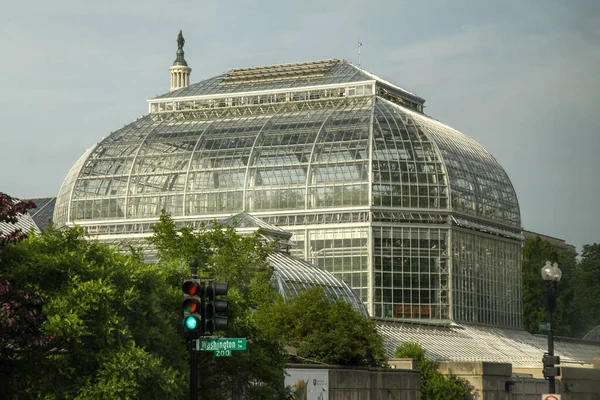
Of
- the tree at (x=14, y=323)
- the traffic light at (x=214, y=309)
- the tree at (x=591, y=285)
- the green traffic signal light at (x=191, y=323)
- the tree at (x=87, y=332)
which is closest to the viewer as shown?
the green traffic signal light at (x=191, y=323)

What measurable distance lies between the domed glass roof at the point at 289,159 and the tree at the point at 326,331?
3546cm

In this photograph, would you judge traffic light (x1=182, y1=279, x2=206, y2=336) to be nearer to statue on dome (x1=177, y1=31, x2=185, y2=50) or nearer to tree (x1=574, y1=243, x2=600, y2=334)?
tree (x1=574, y1=243, x2=600, y2=334)

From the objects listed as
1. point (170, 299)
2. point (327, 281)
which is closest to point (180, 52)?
point (327, 281)

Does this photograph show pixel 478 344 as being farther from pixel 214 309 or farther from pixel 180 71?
pixel 214 309

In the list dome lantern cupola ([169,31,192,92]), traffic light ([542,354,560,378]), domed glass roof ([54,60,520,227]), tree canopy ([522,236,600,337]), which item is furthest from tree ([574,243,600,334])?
dome lantern cupola ([169,31,192,92])

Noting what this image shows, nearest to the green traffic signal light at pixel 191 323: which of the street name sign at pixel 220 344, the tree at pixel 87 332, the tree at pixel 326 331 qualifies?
the street name sign at pixel 220 344

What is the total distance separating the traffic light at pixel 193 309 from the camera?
3152cm

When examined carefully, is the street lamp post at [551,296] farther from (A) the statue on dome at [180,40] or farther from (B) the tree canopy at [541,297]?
(A) the statue on dome at [180,40]

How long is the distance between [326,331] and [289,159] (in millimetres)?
41559

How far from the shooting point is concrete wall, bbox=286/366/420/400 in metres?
55.3

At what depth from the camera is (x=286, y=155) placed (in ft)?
356

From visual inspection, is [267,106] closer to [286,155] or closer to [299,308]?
[286,155]

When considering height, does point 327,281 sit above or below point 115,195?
below

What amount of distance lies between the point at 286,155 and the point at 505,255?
21.7m
